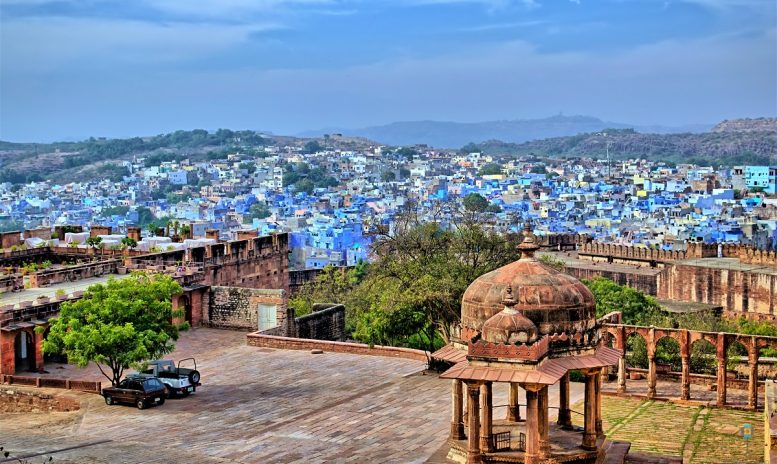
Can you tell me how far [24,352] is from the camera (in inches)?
1164

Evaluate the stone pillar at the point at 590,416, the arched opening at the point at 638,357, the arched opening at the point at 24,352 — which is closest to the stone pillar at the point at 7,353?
the arched opening at the point at 24,352

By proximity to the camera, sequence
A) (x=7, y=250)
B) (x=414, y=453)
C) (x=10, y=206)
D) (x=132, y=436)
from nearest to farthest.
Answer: (x=414, y=453)
(x=132, y=436)
(x=7, y=250)
(x=10, y=206)

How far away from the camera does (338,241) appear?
11800cm

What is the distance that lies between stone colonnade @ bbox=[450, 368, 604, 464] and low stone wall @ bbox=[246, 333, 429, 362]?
413 inches

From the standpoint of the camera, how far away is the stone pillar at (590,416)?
19.1 meters

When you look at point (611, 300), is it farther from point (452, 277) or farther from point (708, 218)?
point (708, 218)

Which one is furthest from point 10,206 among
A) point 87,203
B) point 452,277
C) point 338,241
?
point 452,277

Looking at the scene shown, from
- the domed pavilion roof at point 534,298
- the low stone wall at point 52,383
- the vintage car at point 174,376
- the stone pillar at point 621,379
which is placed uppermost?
the domed pavilion roof at point 534,298

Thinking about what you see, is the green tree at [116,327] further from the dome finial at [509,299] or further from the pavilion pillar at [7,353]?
the dome finial at [509,299]

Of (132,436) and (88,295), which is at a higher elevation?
(88,295)

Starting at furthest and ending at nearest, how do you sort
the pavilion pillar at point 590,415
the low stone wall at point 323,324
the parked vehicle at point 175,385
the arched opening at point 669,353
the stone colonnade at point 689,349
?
the arched opening at point 669,353 < the low stone wall at point 323,324 < the stone colonnade at point 689,349 < the parked vehicle at point 175,385 < the pavilion pillar at point 590,415

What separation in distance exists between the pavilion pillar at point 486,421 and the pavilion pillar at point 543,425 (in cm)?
81

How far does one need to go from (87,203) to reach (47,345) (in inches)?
6602

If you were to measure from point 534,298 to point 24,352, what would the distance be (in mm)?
15462
